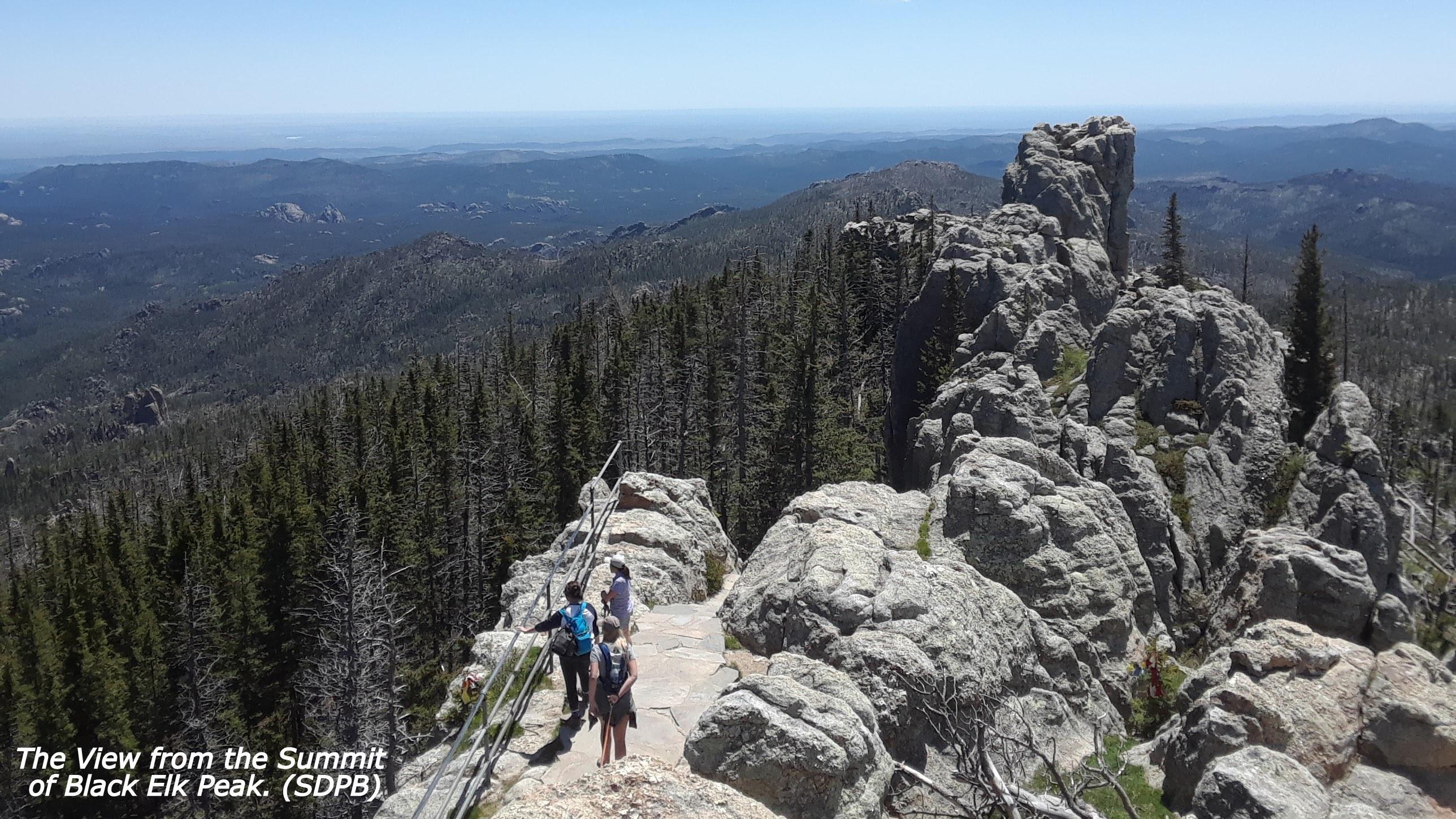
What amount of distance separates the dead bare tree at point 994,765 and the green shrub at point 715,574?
35.7 feet

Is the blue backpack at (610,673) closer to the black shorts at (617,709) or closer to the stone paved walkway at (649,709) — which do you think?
the black shorts at (617,709)

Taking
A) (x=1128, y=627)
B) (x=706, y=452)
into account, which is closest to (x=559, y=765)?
(x=1128, y=627)

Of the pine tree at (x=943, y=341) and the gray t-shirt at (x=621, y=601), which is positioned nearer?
the gray t-shirt at (x=621, y=601)

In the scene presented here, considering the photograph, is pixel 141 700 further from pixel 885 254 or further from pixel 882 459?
pixel 885 254

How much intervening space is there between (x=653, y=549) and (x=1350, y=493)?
81.2 feet

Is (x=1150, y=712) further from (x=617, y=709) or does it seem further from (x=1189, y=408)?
(x=1189, y=408)

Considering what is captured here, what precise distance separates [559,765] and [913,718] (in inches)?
249

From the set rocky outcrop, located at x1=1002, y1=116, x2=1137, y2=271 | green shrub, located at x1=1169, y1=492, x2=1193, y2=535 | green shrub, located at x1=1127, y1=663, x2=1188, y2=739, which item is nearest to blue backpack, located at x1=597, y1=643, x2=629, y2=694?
green shrub, located at x1=1127, y1=663, x2=1188, y2=739

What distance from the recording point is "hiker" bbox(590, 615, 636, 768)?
42.9 ft

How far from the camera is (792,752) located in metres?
11.8

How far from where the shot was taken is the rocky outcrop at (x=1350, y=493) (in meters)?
28.6

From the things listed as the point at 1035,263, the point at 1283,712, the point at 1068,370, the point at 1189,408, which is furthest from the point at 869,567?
the point at 1035,263

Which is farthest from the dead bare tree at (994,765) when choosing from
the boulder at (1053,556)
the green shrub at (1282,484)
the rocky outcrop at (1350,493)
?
the green shrub at (1282,484)

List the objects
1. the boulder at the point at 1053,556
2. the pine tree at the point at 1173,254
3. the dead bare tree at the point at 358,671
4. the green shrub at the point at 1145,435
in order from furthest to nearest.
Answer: the pine tree at the point at 1173,254, the dead bare tree at the point at 358,671, the green shrub at the point at 1145,435, the boulder at the point at 1053,556
